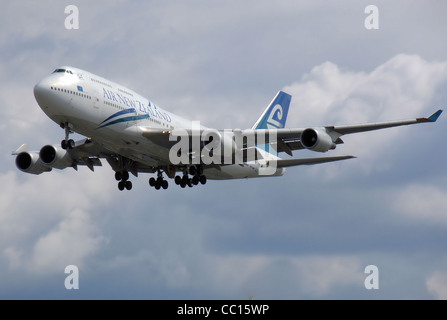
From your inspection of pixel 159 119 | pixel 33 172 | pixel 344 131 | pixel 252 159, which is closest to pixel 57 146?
pixel 33 172

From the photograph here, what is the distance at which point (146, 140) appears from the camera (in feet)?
162

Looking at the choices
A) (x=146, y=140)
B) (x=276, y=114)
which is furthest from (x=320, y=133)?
(x=276, y=114)

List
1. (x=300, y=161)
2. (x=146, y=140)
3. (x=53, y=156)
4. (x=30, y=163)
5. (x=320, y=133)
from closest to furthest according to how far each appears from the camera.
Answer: (x=320, y=133) → (x=146, y=140) → (x=53, y=156) → (x=300, y=161) → (x=30, y=163)

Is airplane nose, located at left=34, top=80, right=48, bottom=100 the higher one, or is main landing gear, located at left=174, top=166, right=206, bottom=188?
airplane nose, located at left=34, top=80, right=48, bottom=100

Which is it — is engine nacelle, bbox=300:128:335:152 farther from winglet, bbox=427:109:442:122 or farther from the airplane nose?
the airplane nose

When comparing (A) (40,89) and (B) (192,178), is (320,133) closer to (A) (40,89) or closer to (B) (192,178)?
(B) (192,178)

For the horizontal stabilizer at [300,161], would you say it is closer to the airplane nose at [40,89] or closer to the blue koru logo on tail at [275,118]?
the blue koru logo on tail at [275,118]

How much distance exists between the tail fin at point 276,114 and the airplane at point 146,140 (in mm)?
3298

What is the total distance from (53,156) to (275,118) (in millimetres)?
19176

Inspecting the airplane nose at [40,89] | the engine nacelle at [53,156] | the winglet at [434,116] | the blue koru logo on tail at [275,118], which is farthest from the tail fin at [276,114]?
the airplane nose at [40,89]

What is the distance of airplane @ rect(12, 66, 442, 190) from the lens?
45.6 m

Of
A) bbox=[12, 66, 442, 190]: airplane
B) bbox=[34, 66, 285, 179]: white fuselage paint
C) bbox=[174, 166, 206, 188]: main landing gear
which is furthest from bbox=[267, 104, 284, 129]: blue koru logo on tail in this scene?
bbox=[34, 66, 285, 179]: white fuselage paint

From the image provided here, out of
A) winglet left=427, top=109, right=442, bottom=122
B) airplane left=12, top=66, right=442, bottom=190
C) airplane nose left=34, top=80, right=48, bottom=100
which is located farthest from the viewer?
airplane left=12, top=66, right=442, bottom=190
